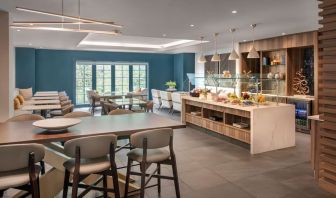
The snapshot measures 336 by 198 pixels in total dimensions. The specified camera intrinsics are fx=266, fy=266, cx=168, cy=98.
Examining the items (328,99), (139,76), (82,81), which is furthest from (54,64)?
(328,99)

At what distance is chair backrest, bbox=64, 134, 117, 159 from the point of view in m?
2.25

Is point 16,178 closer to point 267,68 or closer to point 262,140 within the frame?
point 262,140

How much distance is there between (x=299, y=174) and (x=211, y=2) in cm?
280

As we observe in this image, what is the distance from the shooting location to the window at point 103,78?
1240cm

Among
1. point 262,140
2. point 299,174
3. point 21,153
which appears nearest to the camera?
point 21,153

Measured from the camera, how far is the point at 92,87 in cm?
1230

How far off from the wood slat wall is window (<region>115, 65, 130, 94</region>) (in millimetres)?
10405

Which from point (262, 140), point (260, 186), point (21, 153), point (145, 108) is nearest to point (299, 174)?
point (260, 186)

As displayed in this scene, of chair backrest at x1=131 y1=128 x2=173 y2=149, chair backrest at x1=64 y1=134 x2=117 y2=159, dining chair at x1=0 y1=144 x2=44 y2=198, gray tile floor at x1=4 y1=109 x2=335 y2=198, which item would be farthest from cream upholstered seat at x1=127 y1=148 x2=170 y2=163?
dining chair at x1=0 y1=144 x2=44 y2=198

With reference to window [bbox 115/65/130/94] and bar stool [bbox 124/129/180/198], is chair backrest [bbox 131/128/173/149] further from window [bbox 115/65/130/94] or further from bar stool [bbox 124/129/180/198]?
window [bbox 115/65/130/94]

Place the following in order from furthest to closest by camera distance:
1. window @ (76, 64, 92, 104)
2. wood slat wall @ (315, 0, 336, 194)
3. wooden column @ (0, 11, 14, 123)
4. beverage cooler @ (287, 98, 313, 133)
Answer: window @ (76, 64, 92, 104), beverage cooler @ (287, 98, 313, 133), wooden column @ (0, 11, 14, 123), wood slat wall @ (315, 0, 336, 194)

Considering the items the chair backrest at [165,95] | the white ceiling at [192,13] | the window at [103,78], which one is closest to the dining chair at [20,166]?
the white ceiling at [192,13]

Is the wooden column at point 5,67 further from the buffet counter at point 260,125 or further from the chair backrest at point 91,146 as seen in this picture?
the buffet counter at point 260,125

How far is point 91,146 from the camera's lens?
7.56 feet
